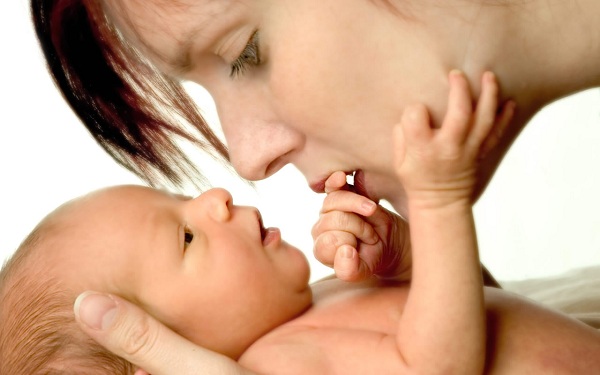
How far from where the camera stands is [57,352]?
3.84 feet

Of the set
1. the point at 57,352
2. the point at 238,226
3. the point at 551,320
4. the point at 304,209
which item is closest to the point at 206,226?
the point at 238,226

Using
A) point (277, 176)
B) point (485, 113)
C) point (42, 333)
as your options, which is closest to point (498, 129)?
point (485, 113)

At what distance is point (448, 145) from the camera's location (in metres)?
1.05

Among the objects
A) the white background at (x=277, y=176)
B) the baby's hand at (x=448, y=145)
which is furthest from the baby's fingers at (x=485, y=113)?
the white background at (x=277, y=176)

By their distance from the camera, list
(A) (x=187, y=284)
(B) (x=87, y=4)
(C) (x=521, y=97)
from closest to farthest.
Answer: (C) (x=521, y=97)
(A) (x=187, y=284)
(B) (x=87, y=4)

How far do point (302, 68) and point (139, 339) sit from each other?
38 cm

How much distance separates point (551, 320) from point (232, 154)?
0.48m

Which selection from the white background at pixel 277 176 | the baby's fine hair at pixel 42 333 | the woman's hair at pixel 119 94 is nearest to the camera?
the baby's fine hair at pixel 42 333

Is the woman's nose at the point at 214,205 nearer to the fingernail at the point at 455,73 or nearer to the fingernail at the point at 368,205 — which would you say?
the fingernail at the point at 368,205

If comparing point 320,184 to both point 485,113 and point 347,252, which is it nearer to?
point 347,252

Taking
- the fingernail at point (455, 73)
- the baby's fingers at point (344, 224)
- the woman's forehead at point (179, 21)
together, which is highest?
the fingernail at point (455, 73)

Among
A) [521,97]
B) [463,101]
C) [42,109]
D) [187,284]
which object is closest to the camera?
[463,101]

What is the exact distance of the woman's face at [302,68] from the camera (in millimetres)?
1096

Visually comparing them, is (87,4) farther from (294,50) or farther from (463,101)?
(463,101)
